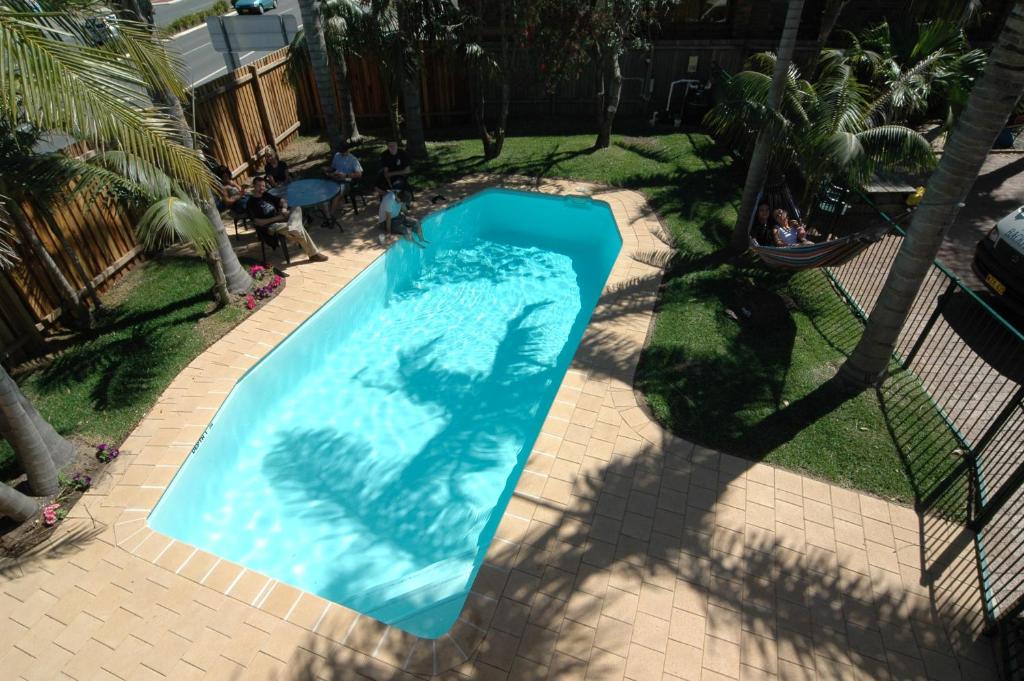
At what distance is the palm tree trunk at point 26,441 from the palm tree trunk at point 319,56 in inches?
330

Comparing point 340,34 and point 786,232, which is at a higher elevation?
point 340,34

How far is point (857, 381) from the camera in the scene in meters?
7.00

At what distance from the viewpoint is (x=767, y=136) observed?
8.64m

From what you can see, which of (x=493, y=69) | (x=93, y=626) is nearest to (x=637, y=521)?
(x=93, y=626)

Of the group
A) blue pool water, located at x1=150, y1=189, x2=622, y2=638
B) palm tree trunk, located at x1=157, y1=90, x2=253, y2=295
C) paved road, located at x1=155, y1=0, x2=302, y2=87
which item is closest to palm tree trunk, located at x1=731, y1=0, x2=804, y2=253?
blue pool water, located at x1=150, y1=189, x2=622, y2=638

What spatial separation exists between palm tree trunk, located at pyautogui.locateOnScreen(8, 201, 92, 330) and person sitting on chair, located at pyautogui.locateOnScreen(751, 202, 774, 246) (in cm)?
1017

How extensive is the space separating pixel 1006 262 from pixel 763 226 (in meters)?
3.12

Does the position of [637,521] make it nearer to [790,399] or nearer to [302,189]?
[790,399]

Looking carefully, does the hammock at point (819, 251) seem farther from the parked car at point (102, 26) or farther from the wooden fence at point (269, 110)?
the parked car at point (102, 26)

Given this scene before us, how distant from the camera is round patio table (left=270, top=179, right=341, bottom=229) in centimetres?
1029

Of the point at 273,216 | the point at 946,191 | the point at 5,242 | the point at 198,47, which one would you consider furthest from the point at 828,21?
the point at 198,47

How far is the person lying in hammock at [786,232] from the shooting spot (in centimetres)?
858

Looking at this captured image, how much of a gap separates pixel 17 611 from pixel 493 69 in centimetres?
1194

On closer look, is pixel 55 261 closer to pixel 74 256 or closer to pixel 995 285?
pixel 74 256
